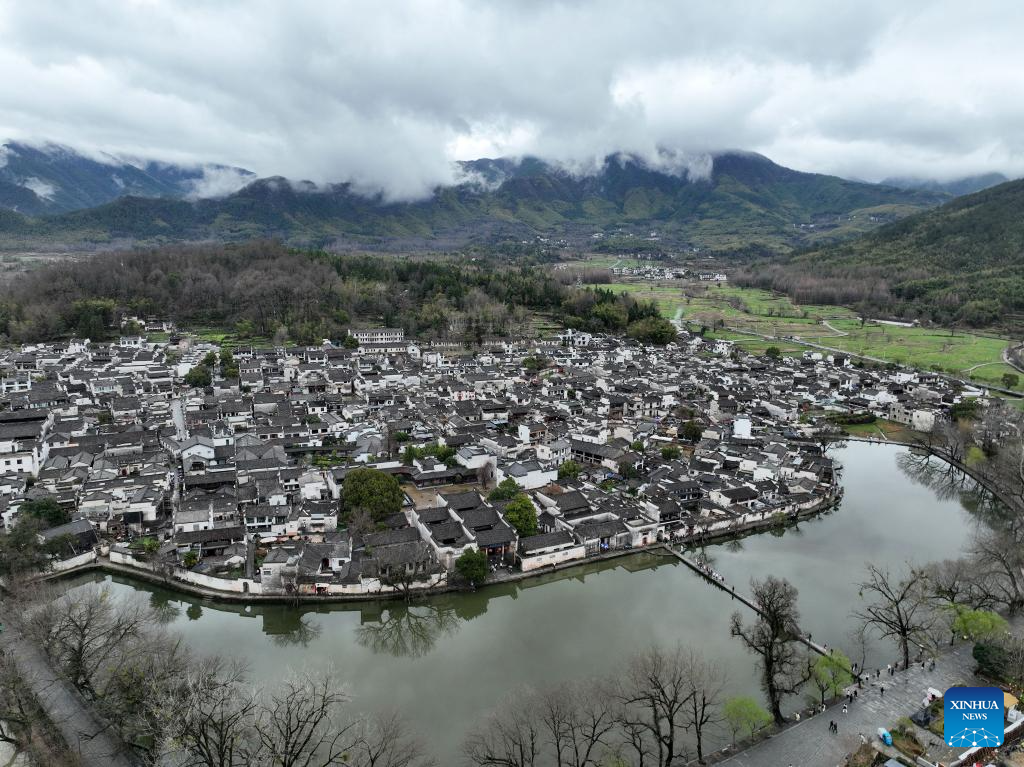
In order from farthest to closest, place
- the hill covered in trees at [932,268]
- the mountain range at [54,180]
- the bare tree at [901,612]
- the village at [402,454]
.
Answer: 1. the mountain range at [54,180]
2. the hill covered in trees at [932,268]
3. the village at [402,454]
4. the bare tree at [901,612]

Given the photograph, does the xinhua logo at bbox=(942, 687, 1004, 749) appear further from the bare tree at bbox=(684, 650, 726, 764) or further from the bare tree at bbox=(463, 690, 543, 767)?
the bare tree at bbox=(463, 690, 543, 767)

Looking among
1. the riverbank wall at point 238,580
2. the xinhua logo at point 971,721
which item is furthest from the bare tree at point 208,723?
the xinhua logo at point 971,721

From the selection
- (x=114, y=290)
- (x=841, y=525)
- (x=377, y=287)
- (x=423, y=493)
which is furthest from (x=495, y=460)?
(x=114, y=290)

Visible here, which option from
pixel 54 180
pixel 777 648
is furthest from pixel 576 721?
pixel 54 180

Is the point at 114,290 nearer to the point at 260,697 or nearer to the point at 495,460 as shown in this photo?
the point at 495,460

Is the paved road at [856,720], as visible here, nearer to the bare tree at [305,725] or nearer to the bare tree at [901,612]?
the bare tree at [901,612]

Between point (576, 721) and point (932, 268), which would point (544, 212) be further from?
point (576, 721)

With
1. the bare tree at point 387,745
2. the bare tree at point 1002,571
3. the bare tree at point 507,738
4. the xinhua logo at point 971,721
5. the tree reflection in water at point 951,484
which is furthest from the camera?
the tree reflection in water at point 951,484
